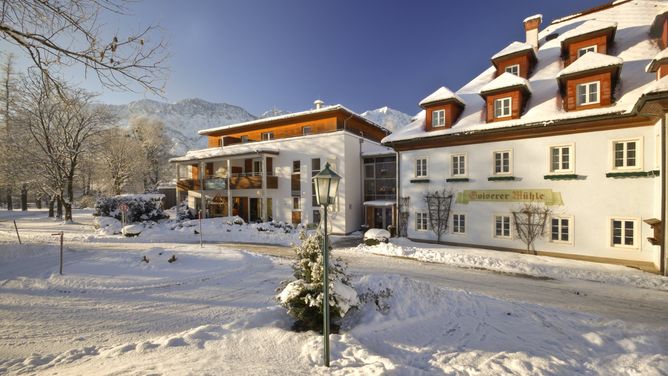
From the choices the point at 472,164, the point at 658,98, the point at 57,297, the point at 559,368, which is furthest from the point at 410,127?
the point at 57,297

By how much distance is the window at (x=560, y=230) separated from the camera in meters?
12.9

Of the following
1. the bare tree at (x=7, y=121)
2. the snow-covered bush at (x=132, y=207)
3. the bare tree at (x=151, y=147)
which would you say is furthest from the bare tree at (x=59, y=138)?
the bare tree at (x=151, y=147)

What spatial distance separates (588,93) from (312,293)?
15.4m

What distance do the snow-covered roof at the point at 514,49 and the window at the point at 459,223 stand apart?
31.7 ft

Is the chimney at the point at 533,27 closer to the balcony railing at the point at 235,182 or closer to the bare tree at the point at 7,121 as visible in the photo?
the balcony railing at the point at 235,182

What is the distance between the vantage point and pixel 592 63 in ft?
41.0

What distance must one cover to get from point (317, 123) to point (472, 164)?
495 inches

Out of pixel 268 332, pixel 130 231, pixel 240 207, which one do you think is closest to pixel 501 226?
pixel 268 332

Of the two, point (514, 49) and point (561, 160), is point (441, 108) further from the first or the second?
point (561, 160)

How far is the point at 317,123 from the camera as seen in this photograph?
23.2 metres

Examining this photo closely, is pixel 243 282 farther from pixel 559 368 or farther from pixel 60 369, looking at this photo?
pixel 559 368

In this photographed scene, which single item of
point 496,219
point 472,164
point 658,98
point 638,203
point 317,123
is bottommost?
point 496,219

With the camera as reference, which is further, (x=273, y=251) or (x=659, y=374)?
(x=273, y=251)

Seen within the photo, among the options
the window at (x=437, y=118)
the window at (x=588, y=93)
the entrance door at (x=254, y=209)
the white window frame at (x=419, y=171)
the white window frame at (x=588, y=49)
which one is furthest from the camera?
the entrance door at (x=254, y=209)
